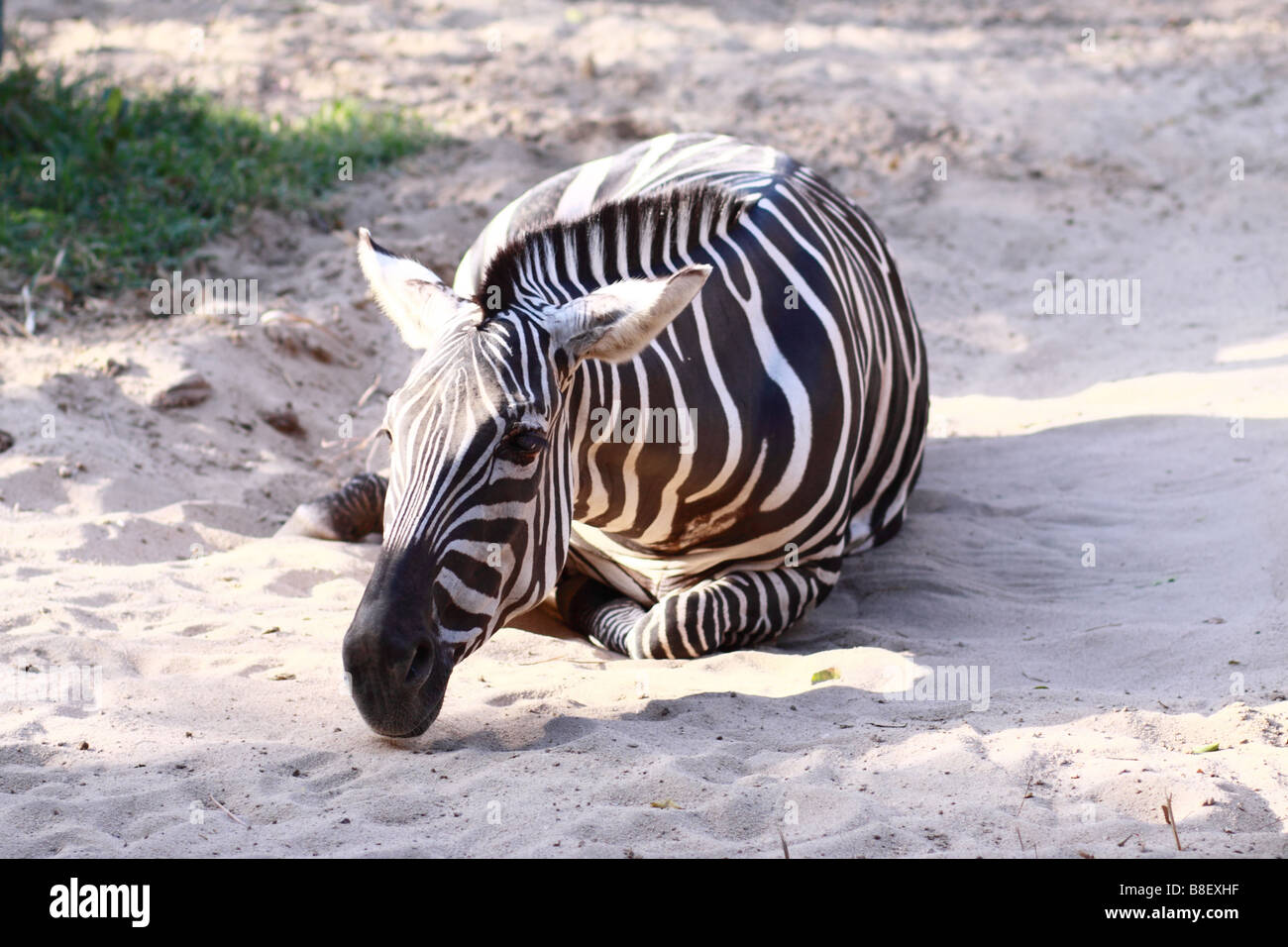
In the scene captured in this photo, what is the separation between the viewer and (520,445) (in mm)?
3102

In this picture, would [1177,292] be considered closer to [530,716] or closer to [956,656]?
[956,656]

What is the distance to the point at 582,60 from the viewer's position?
1048 centimetres

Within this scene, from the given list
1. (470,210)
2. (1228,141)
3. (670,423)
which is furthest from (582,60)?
(670,423)

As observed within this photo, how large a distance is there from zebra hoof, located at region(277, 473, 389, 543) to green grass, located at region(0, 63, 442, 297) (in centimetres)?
246

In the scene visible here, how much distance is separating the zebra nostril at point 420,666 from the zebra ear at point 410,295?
2.92 feet

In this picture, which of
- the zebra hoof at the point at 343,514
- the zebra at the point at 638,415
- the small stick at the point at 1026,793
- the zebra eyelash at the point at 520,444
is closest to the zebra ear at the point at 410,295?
the zebra at the point at 638,415

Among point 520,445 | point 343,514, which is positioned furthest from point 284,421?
point 520,445

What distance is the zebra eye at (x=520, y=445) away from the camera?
308 cm

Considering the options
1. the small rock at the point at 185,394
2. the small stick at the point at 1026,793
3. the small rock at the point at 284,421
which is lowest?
the small stick at the point at 1026,793

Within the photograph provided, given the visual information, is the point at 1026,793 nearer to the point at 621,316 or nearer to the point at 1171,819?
the point at 1171,819

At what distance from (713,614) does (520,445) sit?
120 cm

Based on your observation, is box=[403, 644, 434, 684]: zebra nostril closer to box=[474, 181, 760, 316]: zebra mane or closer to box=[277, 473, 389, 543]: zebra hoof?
box=[474, 181, 760, 316]: zebra mane

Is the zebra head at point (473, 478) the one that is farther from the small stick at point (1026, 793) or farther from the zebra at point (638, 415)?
the small stick at point (1026, 793)

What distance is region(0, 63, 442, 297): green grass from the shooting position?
690 centimetres
